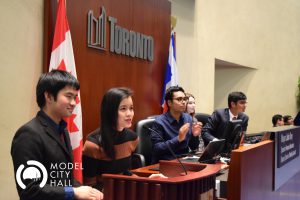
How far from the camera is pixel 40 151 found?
1.57m

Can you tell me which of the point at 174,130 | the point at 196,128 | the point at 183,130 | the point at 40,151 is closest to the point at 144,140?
the point at 174,130

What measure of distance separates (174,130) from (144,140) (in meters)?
0.32

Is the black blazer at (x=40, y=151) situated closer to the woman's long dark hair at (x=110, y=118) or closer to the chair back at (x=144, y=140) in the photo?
the woman's long dark hair at (x=110, y=118)

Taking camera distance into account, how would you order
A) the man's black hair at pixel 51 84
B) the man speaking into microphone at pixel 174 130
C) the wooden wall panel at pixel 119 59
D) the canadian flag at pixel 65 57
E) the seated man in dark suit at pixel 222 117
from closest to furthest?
the man's black hair at pixel 51 84 → the canadian flag at pixel 65 57 → the man speaking into microphone at pixel 174 130 → the wooden wall panel at pixel 119 59 → the seated man in dark suit at pixel 222 117

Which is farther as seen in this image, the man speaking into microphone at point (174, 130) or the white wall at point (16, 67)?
the man speaking into microphone at point (174, 130)

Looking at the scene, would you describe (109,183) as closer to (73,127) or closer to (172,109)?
(73,127)

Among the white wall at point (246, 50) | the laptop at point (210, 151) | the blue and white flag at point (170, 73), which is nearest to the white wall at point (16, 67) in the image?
the laptop at point (210, 151)

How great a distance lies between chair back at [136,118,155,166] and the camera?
3.66 m

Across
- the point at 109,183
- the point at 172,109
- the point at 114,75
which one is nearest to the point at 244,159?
the point at 109,183

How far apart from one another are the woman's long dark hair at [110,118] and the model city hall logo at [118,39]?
150 cm

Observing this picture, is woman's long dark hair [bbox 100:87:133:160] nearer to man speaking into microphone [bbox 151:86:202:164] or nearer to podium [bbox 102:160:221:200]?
podium [bbox 102:160:221:200]

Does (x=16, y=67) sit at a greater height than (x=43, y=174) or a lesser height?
greater

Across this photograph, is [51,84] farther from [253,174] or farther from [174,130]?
[174,130]

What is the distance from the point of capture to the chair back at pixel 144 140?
144 inches
